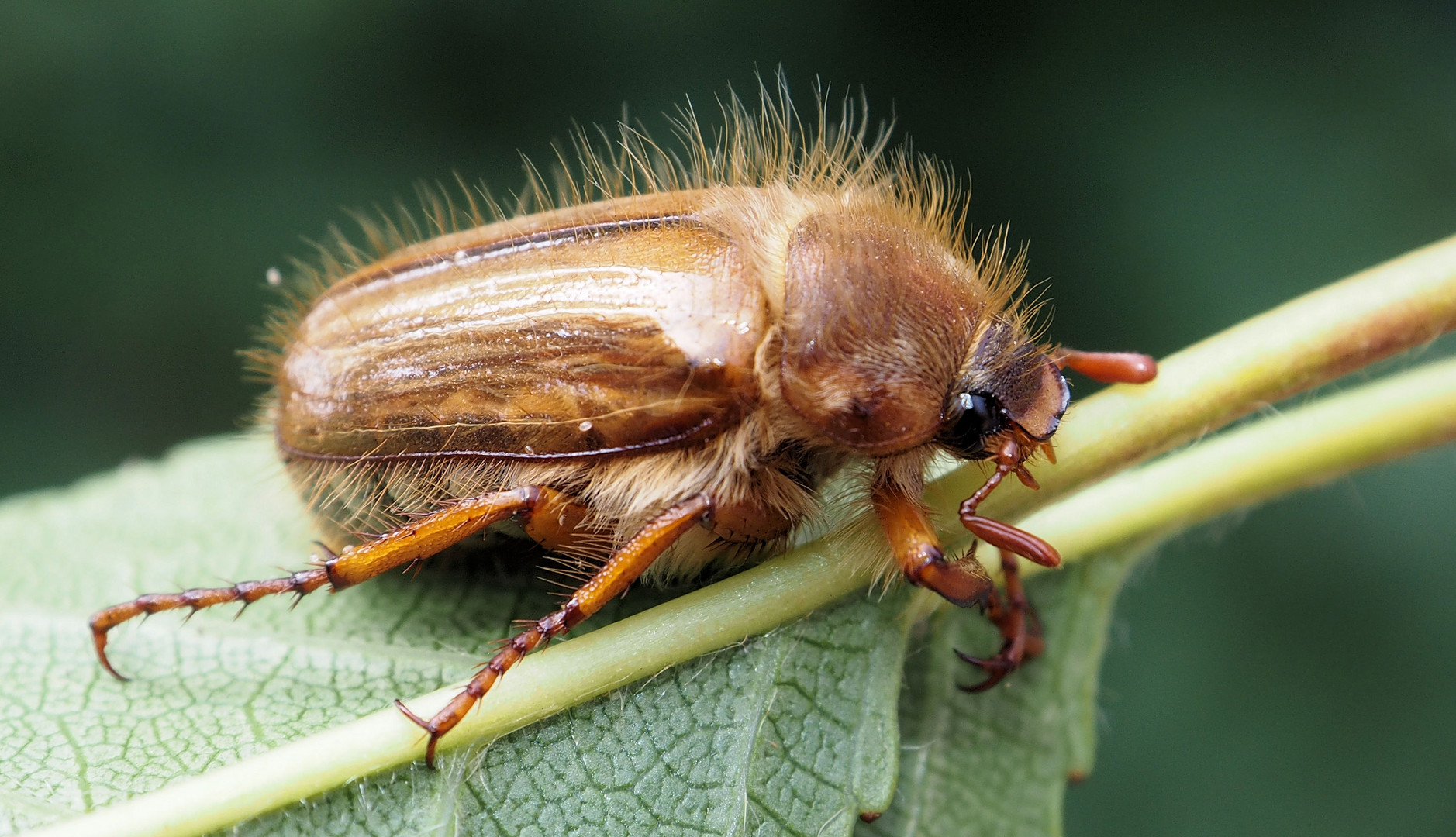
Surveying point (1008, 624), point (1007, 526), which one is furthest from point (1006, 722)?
point (1007, 526)

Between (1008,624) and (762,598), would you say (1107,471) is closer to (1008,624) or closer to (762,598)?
(1008,624)

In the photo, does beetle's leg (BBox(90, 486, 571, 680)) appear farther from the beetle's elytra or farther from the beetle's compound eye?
the beetle's compound eye

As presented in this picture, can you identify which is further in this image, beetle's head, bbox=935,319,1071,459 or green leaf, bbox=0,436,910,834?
beetle's head, bbox=935,319,1071,459

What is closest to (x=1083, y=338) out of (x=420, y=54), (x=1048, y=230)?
(x=1048, y=230)

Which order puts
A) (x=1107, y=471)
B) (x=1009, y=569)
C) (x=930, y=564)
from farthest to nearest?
(x=1009, y=569) → (x=1107, y=471) → (x=930, y=564)

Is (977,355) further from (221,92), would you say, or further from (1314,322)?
(221,92)

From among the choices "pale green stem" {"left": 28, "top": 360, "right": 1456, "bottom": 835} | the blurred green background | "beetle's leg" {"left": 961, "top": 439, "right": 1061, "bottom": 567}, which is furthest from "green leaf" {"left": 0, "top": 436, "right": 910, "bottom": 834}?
the blurred green background

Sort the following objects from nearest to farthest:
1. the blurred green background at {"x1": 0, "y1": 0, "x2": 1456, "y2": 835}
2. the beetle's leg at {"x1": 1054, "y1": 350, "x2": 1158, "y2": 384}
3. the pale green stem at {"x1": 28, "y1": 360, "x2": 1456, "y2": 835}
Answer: the pale green stem at {"x1": 28, "y1": 360, "x2": 1456, "y2": 835} < the beetle's leg at {"x1": 1054, "y1": 350, "x2": 1158, "y2": 384} < the blurred green background at {"x1": 0, "y1": 0, "x2": 1456, "y2": 835}

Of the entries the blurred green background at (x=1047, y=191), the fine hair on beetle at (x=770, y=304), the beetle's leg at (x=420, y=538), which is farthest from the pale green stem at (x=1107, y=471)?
the blurred green background at (x=1047, y=191)
